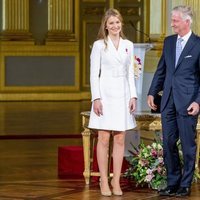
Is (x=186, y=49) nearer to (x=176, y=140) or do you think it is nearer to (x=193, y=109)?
(x=193, y=109)

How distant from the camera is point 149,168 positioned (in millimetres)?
7672

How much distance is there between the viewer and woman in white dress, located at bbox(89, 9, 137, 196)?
7258 millimetres

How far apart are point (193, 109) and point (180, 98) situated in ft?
0.53

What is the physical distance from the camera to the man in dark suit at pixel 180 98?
23.4ft

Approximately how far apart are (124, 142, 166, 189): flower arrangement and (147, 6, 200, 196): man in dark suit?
0.87 ft

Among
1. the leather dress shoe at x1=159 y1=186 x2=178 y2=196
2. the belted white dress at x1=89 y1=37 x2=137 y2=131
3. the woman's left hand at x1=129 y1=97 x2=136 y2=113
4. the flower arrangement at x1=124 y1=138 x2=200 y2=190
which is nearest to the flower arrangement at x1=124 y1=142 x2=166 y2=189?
the flower arrangement at x1=124 y1=138 x2=200 y2=190

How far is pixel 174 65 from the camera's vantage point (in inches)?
284

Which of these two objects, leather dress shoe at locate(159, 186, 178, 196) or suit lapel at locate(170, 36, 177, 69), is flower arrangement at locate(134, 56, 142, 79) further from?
leather dress shoe at locate(159, 186, 178, 196)

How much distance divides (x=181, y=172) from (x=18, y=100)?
400 inches

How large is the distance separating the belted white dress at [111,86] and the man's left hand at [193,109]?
50 centimetres

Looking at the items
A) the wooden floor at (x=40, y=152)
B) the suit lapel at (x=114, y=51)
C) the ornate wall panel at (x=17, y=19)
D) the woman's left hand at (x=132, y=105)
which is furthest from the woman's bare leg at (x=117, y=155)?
the ornate wall panel at (x=17, y=19)

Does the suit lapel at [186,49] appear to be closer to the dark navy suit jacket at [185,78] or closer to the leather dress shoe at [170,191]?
the dark navy suit jacket at [185,78]

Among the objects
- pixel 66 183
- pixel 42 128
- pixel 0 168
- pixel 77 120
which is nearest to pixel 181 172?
pixel 66 183

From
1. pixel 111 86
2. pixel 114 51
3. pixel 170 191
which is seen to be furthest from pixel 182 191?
pixel 114 51
